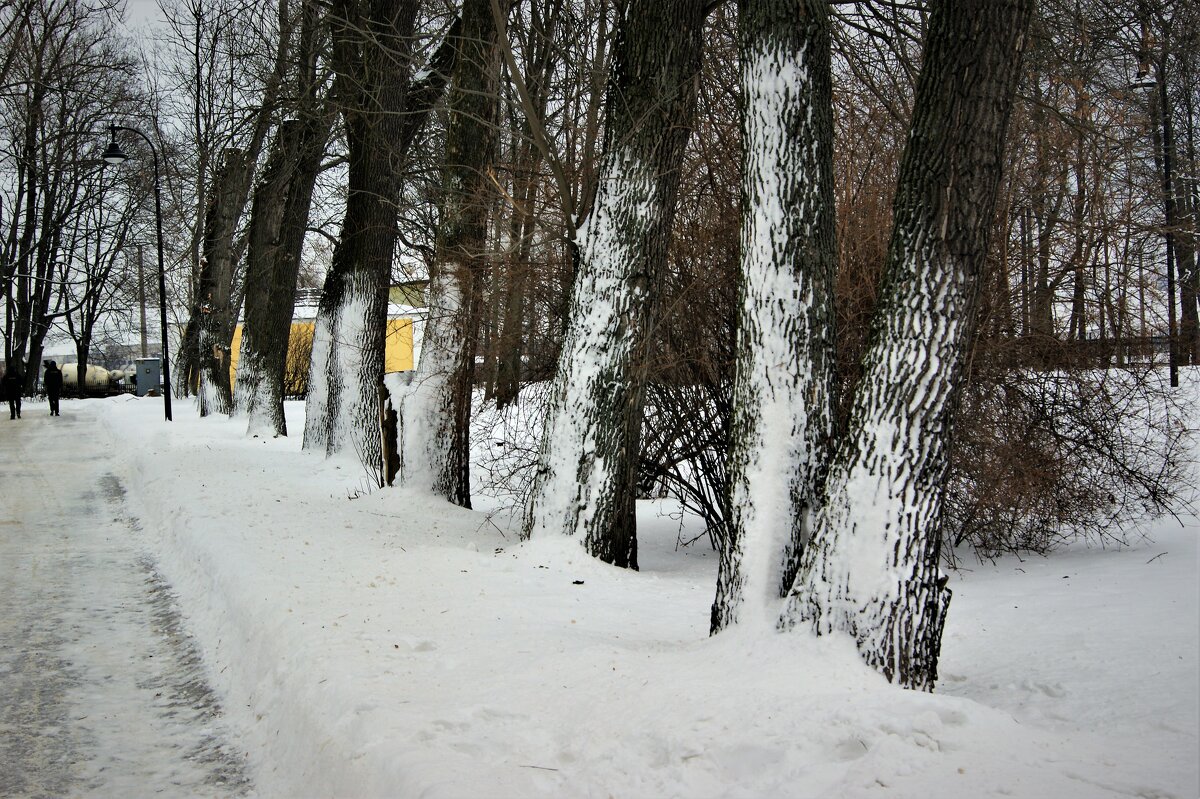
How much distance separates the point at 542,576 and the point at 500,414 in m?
4.28

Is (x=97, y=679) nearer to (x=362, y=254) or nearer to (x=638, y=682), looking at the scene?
(x=638, y=682)

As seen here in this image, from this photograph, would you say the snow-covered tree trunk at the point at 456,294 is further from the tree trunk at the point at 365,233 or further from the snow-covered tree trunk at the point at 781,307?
the snow-covered tree trunk at the point at 781,307

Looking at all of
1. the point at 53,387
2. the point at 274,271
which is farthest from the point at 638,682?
the point at 53,387

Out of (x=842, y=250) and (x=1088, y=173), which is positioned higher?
(x=1088, y=173)

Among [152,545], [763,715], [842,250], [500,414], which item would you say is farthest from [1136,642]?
[152,545]

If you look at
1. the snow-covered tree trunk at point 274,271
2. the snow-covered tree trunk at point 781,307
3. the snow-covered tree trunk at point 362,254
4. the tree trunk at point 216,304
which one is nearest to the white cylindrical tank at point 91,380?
the tree trunk at point 216,304

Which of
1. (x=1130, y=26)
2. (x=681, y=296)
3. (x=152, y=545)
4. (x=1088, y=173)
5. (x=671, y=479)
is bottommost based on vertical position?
(x=152, y=545)

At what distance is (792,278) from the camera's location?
18.0ft

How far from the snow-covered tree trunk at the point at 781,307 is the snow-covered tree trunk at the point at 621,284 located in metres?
1.97

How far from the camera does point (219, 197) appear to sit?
2336cm

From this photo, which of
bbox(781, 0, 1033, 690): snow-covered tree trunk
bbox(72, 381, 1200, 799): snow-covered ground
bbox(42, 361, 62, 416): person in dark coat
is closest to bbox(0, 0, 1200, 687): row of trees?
bbox(781, 0, 1033, 690): snow-covered tree trunk

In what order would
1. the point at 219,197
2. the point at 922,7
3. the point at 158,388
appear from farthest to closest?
1. the point at 158,388
2. the point at 219,197
3. the point at 922,7

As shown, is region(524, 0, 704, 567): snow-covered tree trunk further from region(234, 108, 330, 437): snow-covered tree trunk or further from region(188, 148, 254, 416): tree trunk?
region(188, 148, 254, 416): tree trunk

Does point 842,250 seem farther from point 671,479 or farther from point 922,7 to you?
point 671,479
